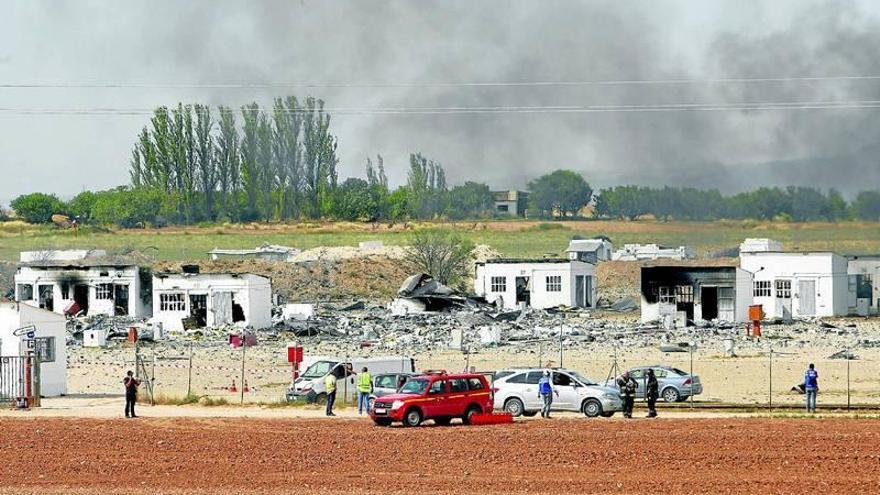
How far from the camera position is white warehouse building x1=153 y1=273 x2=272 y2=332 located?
3199 inches

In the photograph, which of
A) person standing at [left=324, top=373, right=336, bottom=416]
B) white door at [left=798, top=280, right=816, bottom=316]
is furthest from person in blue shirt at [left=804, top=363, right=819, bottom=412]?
white door at [left=798, top=280, right=816, bottom=316]

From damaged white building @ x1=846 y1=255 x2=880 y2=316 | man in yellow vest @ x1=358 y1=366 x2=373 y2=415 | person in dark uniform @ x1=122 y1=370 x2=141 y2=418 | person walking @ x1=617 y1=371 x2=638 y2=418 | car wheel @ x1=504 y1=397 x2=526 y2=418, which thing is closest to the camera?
person walking @ x1=617 y1=371 x2=638 y2=418

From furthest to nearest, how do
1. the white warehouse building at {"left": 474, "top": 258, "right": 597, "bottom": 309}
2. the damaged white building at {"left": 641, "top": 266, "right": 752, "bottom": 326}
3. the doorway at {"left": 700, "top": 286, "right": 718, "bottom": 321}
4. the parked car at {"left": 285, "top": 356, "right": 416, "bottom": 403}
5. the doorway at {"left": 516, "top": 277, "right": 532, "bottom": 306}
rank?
the doorway at {"left": 516, "top": 277, "right": 532, "bottom": 306} < the white warehouse building at {"left": 474, "top": 258, "right": 597, "bottom": 309} < the doorway at {"left": 700, "top": 286, "right": 718, "bottom": 321} < the damaged white building at {"left": 641, "top": 266, "right": 752, "bottom": 326} < the parked car at {"left": 285, "top": 356, "right": 416, "bottom": 403}

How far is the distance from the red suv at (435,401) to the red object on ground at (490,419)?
0.13 meters

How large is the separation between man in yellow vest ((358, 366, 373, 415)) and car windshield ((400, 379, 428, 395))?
7.90ft

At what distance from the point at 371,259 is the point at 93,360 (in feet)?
180

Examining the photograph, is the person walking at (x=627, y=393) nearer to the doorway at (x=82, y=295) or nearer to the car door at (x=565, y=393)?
the car door at (x=565, y=393)

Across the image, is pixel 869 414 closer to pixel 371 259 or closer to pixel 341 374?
pixel 341 374

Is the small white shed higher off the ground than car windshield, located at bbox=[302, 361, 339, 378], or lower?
higher

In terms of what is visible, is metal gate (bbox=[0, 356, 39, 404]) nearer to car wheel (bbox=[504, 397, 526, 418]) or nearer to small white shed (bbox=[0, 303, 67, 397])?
small white shed (bbox=[0, 303, 67, 397])

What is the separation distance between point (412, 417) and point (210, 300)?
41470 mm

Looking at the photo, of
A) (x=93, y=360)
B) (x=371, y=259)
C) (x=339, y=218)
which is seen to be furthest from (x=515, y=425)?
(x=339, y=218)

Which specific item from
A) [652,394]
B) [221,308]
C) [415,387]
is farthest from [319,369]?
[221,308]

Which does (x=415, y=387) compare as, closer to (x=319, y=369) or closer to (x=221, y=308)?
(x=319, y=369)
